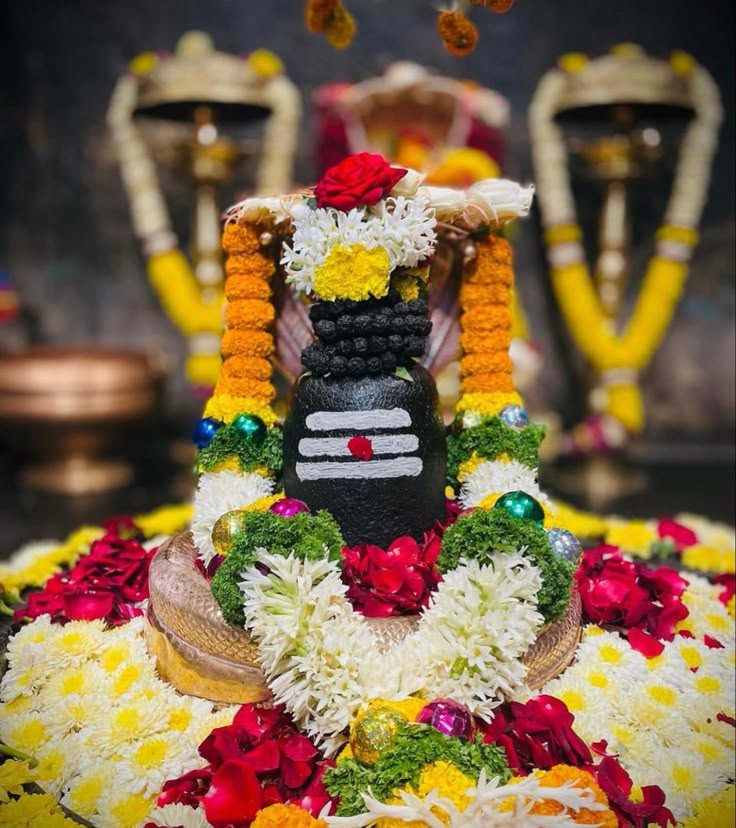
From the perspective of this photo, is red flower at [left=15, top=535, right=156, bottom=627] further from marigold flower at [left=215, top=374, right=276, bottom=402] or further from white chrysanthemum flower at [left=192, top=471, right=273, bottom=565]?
marigold flower at [left=215, top=374, right=276, bottom=402]

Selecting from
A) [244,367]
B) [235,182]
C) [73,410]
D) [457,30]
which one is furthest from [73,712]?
[235,182]

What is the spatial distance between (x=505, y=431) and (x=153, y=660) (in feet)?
3.15

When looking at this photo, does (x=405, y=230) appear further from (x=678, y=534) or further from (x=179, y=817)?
(x=678, y=534)

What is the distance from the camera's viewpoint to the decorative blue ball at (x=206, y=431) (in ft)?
6.53

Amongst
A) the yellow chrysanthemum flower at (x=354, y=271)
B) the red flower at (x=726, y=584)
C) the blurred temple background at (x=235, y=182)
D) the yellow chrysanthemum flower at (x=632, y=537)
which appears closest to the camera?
the yellow chrysanthemum flower at (x=354, y=271)

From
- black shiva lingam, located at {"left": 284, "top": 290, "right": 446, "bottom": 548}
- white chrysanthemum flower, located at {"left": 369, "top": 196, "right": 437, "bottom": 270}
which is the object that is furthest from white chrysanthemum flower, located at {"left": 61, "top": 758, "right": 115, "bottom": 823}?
white chrysanthemum flower, located at {"left": 369, "top": 196, "right": 437, "bottom": 270}

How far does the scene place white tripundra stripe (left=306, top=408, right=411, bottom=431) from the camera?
1.76 m

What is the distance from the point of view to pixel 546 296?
5.36 metres

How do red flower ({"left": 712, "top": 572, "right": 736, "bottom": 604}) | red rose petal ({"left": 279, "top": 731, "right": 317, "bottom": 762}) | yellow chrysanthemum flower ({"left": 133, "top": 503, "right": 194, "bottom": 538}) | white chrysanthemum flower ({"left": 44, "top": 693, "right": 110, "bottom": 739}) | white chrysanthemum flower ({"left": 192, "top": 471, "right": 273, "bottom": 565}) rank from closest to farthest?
red rose petal ({"left": 279, "top": 731, "right": 317, "bottom": 762}) → white chrysanthemum flower ({"left": 44, "top": 693, "right": 110, "bottom": 739}) → white chrysanthemum flower ({"left": 192, "top": 471, "right": 273, "bottom": 565}) → red flower ({"left": 712, "top": 572, "right": 736, "bottom": 604}) → yellow chrysanthemum flower ({"left": 133, "top": 503, "right": 194, "bottom": 538})

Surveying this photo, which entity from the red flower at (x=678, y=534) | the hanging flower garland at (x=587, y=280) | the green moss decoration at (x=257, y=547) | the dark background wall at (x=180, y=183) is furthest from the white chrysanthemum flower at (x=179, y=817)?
the dark background wall at (x=180, y=183)

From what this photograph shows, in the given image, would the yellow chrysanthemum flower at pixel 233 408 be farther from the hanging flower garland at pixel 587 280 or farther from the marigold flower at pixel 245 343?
the hanging flower garland at pixel 587 280

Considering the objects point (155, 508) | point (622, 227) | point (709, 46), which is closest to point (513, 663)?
point (155, 508)

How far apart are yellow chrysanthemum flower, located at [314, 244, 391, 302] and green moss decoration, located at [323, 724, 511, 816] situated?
85 centimetres

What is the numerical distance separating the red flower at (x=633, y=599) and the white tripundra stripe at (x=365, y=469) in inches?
20.0
